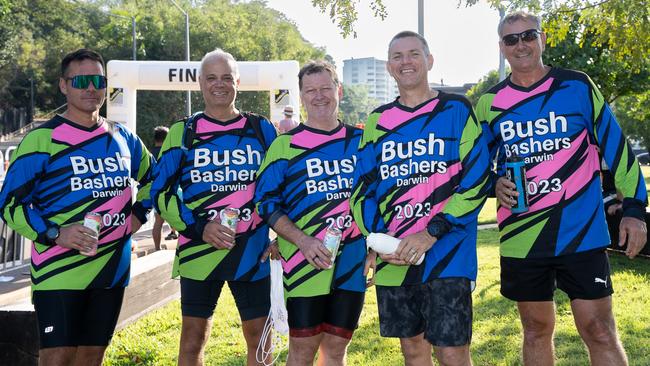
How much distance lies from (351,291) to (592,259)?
147cm

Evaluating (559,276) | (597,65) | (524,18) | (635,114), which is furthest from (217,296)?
(635,114)

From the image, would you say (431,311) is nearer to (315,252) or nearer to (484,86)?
(315,252)

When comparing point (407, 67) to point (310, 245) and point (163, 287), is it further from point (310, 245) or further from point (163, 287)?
point (163, 287)

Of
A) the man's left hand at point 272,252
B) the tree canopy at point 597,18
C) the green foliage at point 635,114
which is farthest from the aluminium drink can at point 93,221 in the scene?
the green foliage at point 635,114

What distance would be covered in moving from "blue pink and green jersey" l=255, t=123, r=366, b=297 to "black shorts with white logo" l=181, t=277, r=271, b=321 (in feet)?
1.49

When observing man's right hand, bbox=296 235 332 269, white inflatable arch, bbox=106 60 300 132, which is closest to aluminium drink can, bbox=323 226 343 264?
man's right hand, bbox=296 235 332 269

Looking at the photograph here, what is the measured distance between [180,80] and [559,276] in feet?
40.7

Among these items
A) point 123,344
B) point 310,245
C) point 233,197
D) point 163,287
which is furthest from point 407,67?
point 163,287

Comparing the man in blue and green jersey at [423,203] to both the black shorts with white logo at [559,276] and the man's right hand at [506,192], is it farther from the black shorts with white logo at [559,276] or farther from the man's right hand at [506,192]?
the black shorts with white logo at [559,276]

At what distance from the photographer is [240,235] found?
179 inches

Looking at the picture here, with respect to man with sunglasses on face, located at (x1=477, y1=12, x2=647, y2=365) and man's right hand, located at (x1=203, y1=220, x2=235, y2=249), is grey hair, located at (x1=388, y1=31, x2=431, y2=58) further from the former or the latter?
man's right hand, located at (x1=203, y1=220, x2=235, y2=249)

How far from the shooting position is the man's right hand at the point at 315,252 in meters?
3.84

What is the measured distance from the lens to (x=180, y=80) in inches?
603

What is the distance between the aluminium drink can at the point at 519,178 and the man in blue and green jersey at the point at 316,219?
3.13 ft
